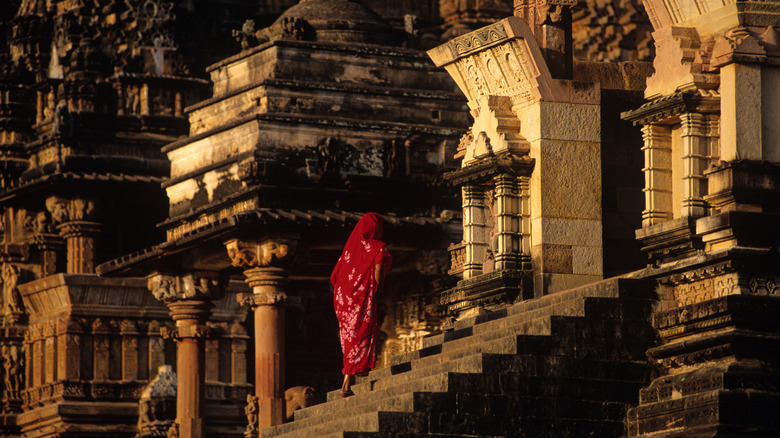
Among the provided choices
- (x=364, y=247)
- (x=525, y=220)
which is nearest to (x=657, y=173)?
(x=525, y=220)

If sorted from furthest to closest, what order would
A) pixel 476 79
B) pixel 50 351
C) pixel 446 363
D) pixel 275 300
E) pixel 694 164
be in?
pixel 50 351 < pixel 275 300 < pixel 476 79 < pixel 694 164 < pixel 446 363

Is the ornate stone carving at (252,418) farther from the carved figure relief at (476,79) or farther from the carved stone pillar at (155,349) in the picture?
the carved stone pillar at (155,349)

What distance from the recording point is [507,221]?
84.2ft

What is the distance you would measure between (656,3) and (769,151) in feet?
8.28

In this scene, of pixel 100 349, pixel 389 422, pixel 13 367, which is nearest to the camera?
pixel 389 422

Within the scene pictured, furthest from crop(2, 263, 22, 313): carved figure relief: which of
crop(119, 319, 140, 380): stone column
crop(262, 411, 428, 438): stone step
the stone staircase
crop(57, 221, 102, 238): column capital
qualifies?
crop(262, 411, 428, 438): stone step

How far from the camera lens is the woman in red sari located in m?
23.5

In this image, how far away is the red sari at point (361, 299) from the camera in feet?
77.2

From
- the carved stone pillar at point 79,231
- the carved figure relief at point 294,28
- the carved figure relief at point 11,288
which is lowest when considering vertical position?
→ the carved figure relief at point 11,288

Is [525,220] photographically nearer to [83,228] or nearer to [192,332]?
[192,332]

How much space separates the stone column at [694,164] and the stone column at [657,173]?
806 millimetres

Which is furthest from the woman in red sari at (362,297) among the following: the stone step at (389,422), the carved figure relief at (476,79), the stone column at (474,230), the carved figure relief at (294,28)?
the carved figure relief at (294,28)

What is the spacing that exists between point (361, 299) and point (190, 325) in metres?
9.71

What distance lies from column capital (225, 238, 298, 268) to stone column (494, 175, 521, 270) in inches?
226
